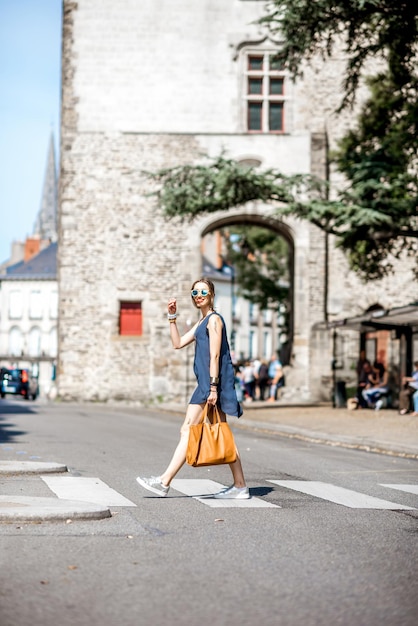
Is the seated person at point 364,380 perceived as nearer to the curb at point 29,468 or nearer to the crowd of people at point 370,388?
the crowd of people at point 370,388

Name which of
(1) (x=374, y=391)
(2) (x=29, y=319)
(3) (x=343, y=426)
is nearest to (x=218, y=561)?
(3) (x=343, y=426)

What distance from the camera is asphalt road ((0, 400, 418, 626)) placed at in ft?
15.5

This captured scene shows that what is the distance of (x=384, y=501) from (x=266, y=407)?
22536mm

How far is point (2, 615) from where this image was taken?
182 inches

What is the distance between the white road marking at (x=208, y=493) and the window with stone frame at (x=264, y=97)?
2672 cm

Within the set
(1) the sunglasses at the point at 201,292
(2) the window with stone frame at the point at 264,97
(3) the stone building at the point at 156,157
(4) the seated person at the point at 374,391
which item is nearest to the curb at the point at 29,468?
(1) the sunglasses at the point at 201,292

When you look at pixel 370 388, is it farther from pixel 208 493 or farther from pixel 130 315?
pixel 208 493

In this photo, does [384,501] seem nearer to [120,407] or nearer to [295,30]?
[295,30]

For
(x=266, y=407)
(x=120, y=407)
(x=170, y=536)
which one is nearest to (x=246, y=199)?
(x=266, y=407)

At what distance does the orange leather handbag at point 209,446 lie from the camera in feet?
28.0

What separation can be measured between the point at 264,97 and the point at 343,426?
1740 cm

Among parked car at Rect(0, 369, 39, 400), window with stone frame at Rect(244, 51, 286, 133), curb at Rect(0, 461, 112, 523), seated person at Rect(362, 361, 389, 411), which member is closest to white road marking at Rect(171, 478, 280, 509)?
curb at Rect(0, 461, 112, 523)

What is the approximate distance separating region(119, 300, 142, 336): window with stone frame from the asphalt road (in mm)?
24752

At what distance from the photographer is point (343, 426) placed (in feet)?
70.2
